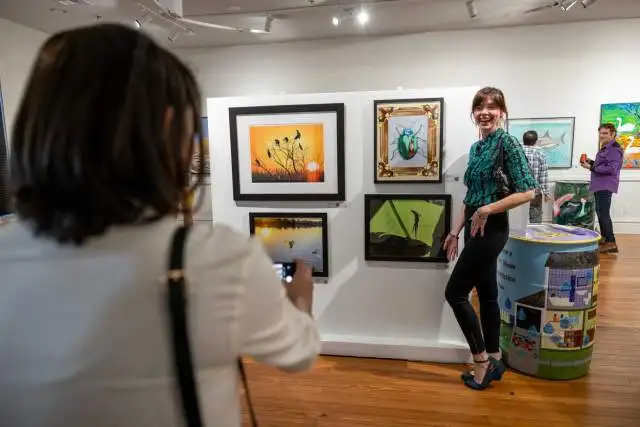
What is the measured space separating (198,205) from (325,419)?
1.88 m

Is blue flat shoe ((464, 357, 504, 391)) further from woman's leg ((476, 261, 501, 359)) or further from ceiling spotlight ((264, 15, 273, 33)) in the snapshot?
ceiling spotlight ((264, 15, 273, 33))

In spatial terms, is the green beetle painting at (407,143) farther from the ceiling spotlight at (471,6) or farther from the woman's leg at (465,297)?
the ceiling spotlight at (471,6)

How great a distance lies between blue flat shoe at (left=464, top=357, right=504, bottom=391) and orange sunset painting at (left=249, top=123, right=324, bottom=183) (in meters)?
1.49

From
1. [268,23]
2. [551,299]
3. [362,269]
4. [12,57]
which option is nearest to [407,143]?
[362,269]

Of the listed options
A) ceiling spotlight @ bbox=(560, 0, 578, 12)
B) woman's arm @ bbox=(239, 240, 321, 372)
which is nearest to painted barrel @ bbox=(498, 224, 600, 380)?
woman's arm @ bbox=(239, 240, 321, 372)

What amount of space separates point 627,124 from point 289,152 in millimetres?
5482

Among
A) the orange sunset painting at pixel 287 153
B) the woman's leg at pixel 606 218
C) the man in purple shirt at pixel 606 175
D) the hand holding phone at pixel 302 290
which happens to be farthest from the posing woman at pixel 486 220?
the woman's leg at pixel 606 218

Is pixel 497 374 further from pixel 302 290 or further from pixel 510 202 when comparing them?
pixel 302 290

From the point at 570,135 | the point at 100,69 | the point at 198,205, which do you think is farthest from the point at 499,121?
the point at 570,135

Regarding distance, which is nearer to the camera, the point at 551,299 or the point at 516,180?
the point at 516,180

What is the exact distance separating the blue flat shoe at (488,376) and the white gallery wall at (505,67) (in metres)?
4.40

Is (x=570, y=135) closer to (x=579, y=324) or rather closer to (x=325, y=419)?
(x=579, y=324)

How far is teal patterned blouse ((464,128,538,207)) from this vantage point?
7.28ft

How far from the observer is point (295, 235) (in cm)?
289
